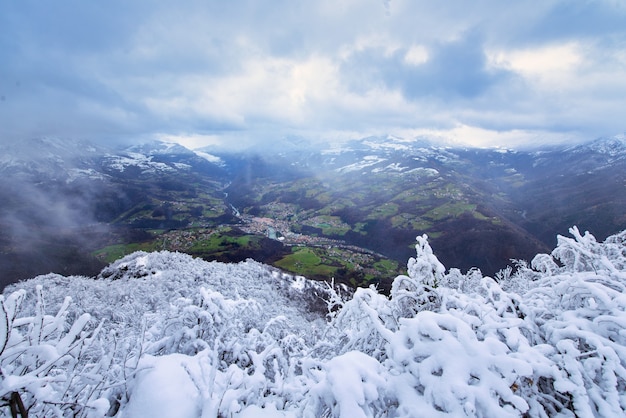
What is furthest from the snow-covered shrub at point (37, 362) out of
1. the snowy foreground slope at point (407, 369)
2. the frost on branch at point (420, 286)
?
the frost on branch at point (420, 286)

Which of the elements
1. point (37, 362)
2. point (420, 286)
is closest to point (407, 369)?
point (420, 286)

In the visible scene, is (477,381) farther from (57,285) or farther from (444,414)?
(57,285)

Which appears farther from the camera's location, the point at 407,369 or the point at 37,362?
the point at 407,369

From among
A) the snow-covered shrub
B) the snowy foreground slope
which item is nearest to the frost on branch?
the snowy foreground slope

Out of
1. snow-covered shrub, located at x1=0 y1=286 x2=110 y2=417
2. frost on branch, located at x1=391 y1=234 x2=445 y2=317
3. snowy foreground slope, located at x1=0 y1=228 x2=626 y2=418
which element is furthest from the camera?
frost on branch, located at x1=391 y1=234 x2=445 y2=317

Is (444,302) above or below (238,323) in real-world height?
above

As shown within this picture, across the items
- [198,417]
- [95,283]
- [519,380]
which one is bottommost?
[95,283]

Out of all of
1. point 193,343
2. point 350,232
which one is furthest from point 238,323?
point 350,232

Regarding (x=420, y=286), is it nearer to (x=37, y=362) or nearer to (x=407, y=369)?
(x=407, y=369)

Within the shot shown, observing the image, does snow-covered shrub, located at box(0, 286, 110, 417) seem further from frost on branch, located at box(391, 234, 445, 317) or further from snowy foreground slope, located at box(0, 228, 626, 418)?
frost on branch, located at box(391, 234, 445, 317)

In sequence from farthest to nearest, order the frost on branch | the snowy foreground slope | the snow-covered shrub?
1. the frost on branch
2. the snowy foreground slope
3. the snow-covered shrub

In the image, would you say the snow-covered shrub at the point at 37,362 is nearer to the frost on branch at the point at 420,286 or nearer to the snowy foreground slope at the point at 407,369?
the snowy foreground slope at the point at 407,369
